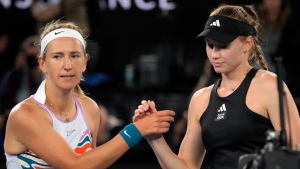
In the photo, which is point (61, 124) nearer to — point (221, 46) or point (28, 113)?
point (28, 113)

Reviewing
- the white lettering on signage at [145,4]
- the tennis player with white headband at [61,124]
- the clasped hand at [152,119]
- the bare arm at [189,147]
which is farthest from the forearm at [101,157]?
the white lettering on signage at [145,4]

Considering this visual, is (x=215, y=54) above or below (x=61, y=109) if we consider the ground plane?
above

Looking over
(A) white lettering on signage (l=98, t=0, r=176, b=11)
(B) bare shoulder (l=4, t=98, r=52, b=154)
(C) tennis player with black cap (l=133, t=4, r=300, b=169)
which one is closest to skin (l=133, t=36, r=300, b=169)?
(C) tennis player with black cap (l=133, t=4, r=300, b=169)

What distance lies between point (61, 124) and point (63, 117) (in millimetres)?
65

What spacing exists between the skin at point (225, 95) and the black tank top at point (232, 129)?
0.04m

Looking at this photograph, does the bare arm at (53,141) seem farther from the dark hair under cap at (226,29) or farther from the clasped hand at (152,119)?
the dark hair under cap at (226,29)

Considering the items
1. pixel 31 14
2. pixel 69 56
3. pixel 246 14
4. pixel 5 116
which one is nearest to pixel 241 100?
pixel 246 14

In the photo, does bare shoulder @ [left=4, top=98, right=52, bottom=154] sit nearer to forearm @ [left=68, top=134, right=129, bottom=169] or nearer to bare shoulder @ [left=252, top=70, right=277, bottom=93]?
forearm @ [left=68, top=134, right=129, bottom=169]

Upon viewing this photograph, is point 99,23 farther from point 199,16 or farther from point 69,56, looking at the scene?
point 69,56

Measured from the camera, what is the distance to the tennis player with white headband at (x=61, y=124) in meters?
3.98

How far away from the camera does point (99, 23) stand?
7.64m

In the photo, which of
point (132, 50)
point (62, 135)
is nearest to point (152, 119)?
point (62, 135)

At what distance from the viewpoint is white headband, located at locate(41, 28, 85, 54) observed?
166 inches

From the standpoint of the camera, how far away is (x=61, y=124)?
13.8 feet
